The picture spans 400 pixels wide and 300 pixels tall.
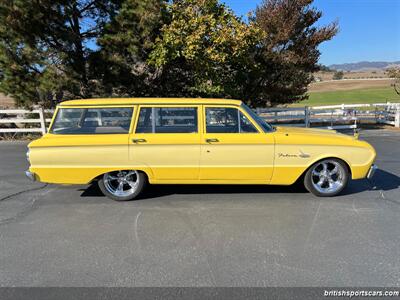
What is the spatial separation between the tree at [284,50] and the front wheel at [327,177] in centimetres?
804

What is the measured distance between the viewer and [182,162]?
5051mm

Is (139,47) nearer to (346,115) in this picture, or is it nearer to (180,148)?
(180,148)

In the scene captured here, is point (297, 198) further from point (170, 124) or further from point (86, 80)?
point (86, 80)

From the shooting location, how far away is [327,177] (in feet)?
17.2

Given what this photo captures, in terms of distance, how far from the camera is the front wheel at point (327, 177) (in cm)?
513

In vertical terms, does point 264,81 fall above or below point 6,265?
above

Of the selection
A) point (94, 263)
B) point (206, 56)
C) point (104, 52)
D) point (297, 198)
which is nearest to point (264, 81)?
point (206, 56)

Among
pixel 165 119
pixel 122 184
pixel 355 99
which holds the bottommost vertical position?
pixel 122 184

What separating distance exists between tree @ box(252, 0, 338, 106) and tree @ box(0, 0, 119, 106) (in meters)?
6.07

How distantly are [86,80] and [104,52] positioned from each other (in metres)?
1.41

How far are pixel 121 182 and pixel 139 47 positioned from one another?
24.2 feet

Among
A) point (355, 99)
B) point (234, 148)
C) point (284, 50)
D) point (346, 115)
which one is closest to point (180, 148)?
point (234, 148)

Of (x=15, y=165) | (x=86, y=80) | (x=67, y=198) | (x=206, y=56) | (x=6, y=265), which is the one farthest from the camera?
(x=86, y=80)
